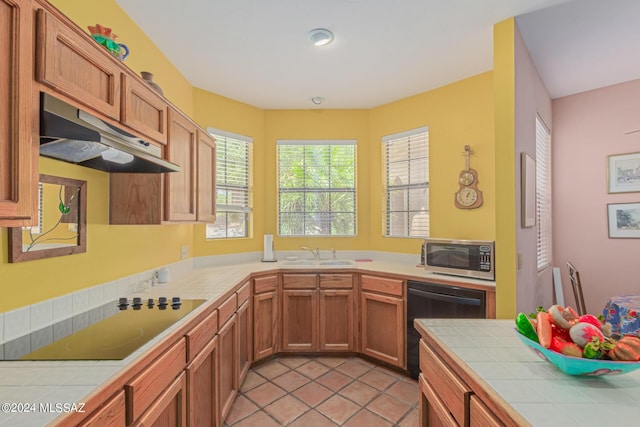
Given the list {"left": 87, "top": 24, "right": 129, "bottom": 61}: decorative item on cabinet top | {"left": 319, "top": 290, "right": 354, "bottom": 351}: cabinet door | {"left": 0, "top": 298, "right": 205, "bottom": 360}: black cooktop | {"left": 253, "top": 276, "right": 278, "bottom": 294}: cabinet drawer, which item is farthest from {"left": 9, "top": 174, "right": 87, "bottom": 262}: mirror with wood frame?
{"left": 319, "top": 290, "right": 354, "bottom": 351}: cabinet door

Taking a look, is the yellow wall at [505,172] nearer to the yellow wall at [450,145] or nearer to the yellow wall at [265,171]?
the yellow wall at [265,171]

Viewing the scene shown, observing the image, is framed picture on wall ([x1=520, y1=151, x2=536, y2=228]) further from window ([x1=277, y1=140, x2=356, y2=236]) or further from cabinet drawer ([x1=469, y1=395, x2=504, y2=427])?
window ([x1=277, y1=140, x2=356, y2=236])

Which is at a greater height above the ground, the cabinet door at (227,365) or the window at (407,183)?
the window at (407,183)

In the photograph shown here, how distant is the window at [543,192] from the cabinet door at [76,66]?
3.25 m

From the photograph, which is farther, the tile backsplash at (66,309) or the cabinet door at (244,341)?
the cabinet door at (244,341)

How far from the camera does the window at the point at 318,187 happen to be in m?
3.72

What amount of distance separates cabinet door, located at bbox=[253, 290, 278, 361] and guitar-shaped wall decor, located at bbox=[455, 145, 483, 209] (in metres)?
2.03

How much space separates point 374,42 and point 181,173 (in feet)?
5.79

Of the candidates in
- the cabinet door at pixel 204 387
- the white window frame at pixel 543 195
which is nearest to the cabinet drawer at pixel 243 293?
the cabinet door at pixel 204 387

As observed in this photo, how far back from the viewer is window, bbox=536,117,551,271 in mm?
2859

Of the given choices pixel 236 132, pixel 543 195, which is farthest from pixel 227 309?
pixel 543 195

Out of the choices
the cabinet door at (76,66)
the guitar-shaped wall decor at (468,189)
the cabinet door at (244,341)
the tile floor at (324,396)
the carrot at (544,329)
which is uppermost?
the cabinet door at (76,66)

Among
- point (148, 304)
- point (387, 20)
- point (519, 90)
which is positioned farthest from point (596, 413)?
point (387, 20)

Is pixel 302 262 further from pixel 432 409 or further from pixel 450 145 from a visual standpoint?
pixel 432 409
